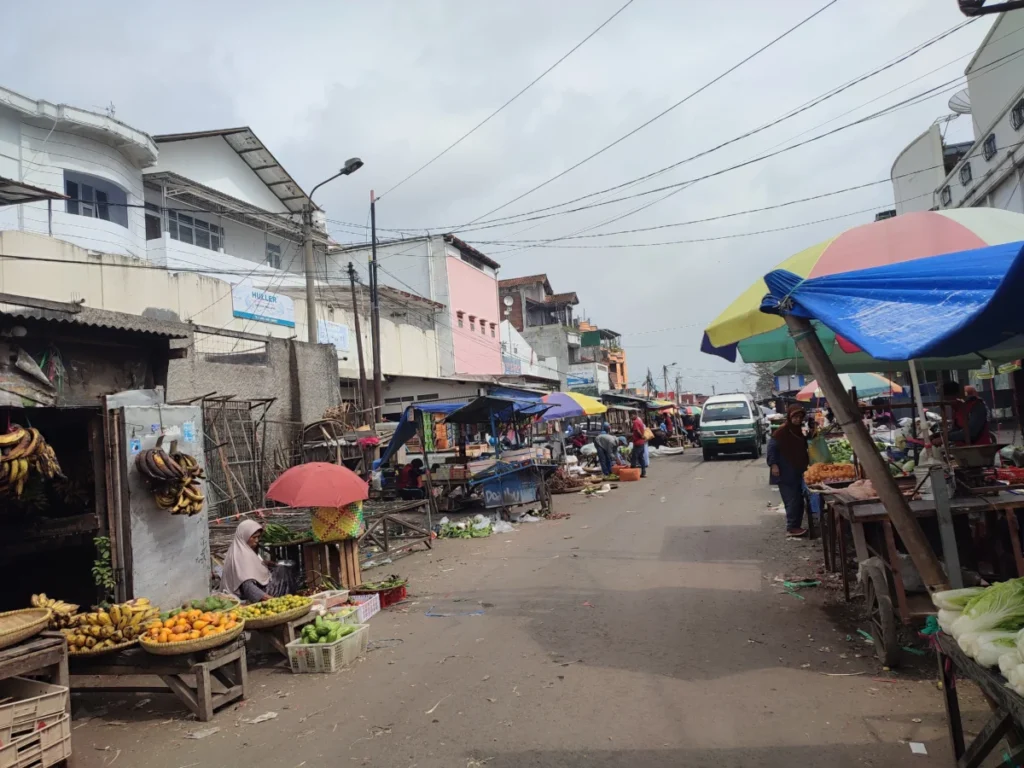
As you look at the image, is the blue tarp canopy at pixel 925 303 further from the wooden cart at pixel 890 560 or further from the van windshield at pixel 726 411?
the van windshield at pixel 726 411

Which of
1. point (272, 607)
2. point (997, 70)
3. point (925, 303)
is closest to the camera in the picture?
point (925, 303)

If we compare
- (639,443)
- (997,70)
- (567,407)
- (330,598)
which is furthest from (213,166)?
(997,70)

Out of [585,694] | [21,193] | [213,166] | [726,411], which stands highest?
[213,166]

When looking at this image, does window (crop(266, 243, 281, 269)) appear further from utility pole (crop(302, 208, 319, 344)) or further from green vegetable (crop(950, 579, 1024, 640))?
green vegetable (crop(950, 579, 1024, 640))

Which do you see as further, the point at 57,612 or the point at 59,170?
the point at 59,170

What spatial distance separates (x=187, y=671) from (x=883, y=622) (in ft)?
16.4

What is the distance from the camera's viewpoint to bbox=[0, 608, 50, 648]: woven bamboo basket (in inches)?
168

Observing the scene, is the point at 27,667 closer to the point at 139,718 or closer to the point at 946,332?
the point at 139,718

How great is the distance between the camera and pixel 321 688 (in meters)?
5.41

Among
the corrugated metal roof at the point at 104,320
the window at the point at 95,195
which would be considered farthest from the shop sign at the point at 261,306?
the corrugated metal roof at the point at 104,320

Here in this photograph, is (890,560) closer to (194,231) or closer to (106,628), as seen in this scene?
(106,628)

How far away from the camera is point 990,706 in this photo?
3180mm

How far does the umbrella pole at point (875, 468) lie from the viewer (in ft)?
14.3

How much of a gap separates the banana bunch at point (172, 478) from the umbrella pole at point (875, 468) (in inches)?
229
